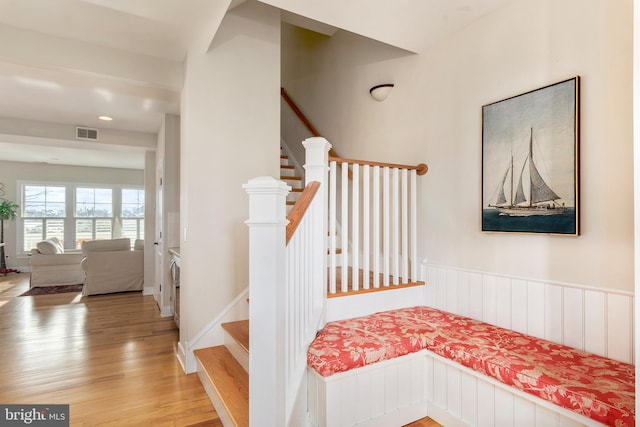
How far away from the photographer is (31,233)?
7.93m

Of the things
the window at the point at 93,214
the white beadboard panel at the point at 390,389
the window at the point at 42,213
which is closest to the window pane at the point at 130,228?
the window at the point at 93,214

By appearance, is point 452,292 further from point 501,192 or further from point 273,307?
point 273,307

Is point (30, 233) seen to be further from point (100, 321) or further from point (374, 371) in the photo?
point (374, 371)

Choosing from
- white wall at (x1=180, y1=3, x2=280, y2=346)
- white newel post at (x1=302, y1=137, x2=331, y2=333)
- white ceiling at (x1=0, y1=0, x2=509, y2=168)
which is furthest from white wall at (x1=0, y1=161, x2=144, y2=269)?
white newel post at (x1=302, y1=137, x2=331, y2=333)

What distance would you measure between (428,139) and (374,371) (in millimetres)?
1770

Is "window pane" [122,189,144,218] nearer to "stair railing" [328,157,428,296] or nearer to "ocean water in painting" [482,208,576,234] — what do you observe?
"stair railing" [328,157,428,296]

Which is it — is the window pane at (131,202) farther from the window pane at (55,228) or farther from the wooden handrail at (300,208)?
the wooden handrail at (300,208)

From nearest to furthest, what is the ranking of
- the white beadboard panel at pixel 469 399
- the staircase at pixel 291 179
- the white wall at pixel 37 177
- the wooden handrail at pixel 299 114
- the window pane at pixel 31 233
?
the white beadboard panel at pixel 469 399 < the staircase at pixel 291 179 < the wooden handrail at pixel 299 114 < the white wall at pixel 37 177 < the window pane at pixel 31 233

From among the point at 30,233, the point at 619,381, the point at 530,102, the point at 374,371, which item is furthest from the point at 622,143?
the point at 30,233

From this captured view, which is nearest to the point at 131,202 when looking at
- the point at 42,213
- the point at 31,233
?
the point at 42,213

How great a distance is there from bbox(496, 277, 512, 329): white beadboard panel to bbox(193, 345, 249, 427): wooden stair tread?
1644 millimetres

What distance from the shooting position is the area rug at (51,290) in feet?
17.2

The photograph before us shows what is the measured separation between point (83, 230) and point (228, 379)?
8.46 metres

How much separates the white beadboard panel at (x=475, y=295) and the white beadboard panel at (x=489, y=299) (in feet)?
0.07
